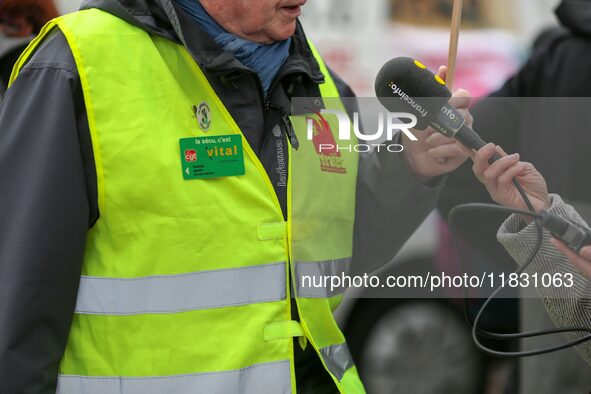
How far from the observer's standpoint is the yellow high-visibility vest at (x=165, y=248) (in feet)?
7.44

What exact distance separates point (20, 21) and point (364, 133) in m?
1.52

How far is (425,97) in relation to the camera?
223 cm

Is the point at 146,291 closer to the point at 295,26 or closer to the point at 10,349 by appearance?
the point at 10,349

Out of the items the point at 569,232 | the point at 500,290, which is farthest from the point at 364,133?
the point at 569,232

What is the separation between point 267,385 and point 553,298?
69 centimetres

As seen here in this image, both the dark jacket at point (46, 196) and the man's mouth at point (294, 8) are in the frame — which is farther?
the man's mouth at point (294, 8)

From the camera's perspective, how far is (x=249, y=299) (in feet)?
7.78

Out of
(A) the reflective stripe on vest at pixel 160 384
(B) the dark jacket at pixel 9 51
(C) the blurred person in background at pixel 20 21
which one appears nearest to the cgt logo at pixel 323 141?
(A) the reflective stripe on vest at pixel 160 384

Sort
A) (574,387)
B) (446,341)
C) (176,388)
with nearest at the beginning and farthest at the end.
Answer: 1. (176,388)
2. (574,387)
3. (446,341)

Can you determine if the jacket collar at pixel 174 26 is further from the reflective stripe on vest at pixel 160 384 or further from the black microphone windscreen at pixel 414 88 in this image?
the reflective stripe on vest at pixel 160 384

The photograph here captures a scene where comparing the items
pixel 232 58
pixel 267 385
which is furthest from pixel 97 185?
pixel 267 385

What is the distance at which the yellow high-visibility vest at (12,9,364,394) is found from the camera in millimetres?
2268

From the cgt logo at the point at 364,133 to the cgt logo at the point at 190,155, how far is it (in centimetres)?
31

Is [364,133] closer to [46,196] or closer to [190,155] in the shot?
[190,155]
